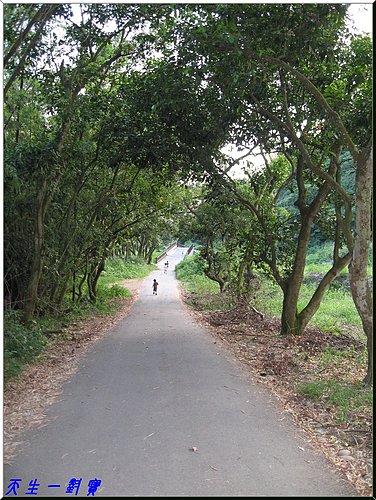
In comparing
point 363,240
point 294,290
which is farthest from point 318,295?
point 363,240

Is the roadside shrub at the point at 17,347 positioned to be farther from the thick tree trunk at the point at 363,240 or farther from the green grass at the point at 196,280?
the green grass at the point at 196,280

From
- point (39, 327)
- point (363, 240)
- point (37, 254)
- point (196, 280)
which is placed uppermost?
point (363, 240)

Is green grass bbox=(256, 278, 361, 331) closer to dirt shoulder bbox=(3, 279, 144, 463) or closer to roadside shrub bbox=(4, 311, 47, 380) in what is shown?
dirt shoulder bbox=(3, 279, 144, 463)

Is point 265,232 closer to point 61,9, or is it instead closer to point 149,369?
point 149,369

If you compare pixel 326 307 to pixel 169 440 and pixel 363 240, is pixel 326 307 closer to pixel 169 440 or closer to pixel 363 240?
pixel 363 240

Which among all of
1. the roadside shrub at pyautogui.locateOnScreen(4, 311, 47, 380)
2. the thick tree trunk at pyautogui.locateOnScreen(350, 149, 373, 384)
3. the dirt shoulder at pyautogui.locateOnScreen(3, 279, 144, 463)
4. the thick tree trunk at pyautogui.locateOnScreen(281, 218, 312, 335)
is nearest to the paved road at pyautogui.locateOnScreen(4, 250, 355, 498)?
the dirt shoulder at pyautogui.locateOnScreen(3, 279, 144, 463)

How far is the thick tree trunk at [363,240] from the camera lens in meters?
5.93

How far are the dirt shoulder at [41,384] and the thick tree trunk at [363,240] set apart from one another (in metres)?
4.30

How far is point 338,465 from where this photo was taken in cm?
414

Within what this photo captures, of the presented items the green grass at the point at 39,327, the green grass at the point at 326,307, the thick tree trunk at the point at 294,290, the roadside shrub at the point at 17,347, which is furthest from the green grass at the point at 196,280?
the roadside shrub at the point at 17,347

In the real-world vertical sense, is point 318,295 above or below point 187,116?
below

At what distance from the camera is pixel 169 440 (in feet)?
15.1

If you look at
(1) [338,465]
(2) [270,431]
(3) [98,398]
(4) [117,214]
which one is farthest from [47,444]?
(4) [117,214]

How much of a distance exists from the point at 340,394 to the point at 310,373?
1.45 meters
